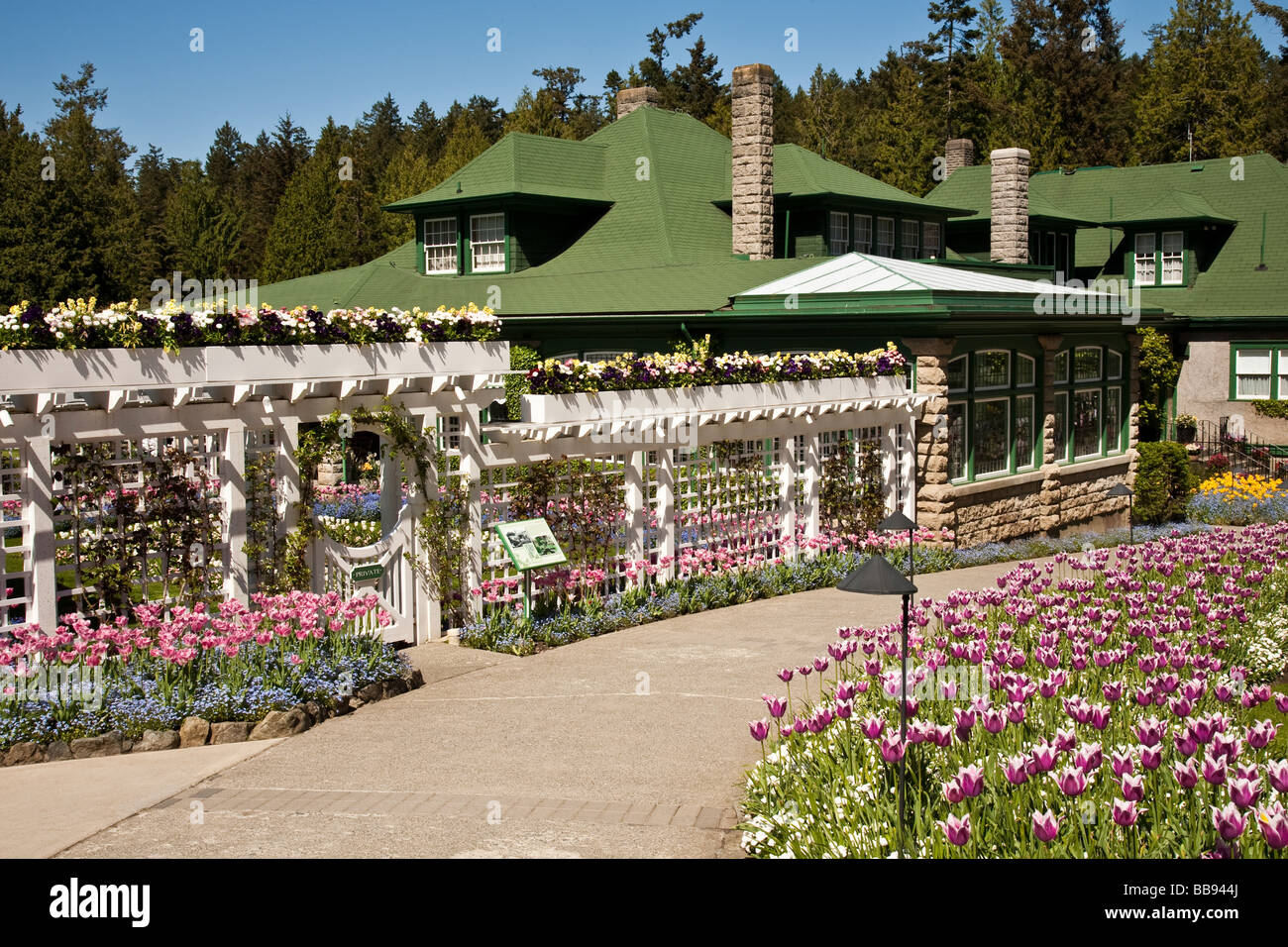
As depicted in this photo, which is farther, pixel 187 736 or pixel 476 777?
pixel 187 736

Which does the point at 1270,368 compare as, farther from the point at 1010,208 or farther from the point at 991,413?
the point at 991,413

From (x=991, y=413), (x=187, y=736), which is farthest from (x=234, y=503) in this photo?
(x=991, y=413)

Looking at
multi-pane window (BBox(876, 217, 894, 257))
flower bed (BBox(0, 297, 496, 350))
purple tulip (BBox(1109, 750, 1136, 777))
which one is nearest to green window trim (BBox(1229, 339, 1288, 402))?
multi-pane window (BBox(876, 217, 894, 257))

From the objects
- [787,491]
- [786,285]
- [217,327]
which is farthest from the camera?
[786,285]

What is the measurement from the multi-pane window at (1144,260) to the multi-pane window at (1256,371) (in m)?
4.00

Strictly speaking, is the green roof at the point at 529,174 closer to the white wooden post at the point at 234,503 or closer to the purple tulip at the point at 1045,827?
the white wooden post at the point at 234,503

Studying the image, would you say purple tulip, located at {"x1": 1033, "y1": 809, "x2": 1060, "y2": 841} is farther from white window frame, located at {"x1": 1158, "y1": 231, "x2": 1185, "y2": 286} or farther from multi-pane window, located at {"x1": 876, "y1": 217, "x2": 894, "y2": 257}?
white window frame, located at {"x1": 1158, "y1": 231, "x2": 1185, "y2": 286}

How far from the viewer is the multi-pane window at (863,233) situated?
27922 millimetres

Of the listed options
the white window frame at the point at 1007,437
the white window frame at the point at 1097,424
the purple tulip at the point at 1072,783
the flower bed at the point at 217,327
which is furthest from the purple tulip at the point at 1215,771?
the white window frame at the point at 1097,424

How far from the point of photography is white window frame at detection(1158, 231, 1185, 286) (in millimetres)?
33125

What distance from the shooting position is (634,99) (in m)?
33.6

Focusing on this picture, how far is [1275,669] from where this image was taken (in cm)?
1012

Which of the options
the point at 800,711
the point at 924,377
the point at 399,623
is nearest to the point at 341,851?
the point at 800,711

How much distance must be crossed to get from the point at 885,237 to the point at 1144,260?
9236mm
